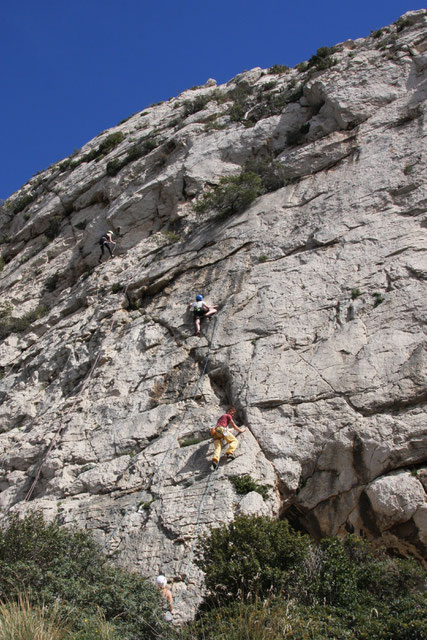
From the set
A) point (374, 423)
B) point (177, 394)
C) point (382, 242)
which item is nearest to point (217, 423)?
point (177, 394)

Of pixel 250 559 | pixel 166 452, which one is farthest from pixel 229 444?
pixel 250 559

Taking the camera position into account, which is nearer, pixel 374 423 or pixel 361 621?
pixel 361 621

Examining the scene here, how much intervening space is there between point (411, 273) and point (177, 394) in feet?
20.2

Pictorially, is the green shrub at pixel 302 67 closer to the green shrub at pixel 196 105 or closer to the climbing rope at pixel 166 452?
the green shrub at pixel 196 105

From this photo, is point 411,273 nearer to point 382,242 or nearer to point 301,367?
point 382,242

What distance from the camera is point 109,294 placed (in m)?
18.5

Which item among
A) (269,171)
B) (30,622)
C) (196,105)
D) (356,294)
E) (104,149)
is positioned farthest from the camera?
(104,149)

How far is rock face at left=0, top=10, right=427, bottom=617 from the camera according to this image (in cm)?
1068

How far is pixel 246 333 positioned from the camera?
1366 cm

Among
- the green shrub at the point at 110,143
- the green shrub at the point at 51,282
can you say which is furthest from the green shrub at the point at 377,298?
the green shrub at the point at 110,143

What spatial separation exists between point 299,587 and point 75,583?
3.47 meters

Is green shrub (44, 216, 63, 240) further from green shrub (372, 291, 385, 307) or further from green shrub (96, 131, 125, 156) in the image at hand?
green shrub (372, 291, 385, 307)

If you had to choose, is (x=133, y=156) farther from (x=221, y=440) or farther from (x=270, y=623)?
(x=270, y=623)

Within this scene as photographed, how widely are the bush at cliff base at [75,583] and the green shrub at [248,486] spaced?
2.33 meters
